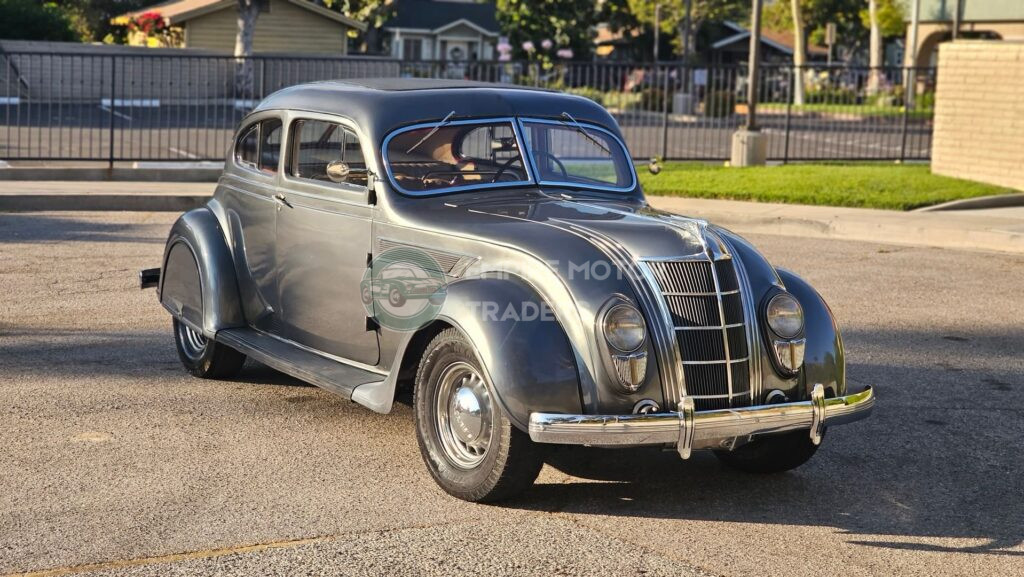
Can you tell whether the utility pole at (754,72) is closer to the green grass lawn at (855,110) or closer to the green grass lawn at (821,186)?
the green grass lawn at (821,186)

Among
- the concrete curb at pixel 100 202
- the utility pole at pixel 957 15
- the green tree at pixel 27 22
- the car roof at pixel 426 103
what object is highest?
the utility pole at pixel 957 15

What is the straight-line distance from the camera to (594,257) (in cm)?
536

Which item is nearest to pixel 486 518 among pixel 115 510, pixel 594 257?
pixel 594 257

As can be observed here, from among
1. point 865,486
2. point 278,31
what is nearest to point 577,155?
point 865,486

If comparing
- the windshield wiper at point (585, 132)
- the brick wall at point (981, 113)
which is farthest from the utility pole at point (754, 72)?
the windshield wiper at point (585, 132)

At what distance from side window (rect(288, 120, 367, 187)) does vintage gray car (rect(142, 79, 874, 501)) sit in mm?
14

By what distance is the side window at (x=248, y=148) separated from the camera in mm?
7543

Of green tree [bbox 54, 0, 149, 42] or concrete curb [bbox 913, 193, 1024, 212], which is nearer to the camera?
concrete curb [bbox 913, 193, 1024, 212]

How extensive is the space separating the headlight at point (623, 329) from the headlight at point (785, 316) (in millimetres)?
630

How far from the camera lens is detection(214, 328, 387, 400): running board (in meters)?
6.16

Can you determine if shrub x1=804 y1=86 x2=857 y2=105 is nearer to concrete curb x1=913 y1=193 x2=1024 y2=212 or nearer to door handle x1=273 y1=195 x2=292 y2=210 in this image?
concrete curb x1=913 y1=193 x2=1024 y2=212

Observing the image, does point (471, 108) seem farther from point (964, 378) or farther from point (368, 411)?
point (964, 378)

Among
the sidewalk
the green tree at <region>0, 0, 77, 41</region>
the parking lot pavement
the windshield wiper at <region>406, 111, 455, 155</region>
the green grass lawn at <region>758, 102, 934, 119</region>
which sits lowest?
the parking lot pavement

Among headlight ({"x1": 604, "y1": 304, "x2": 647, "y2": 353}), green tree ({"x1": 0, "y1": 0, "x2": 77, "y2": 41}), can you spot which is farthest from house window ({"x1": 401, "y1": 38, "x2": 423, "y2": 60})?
headlight ({"x1": 604, "y1": 304, "x2": 647, "y2": 353})
